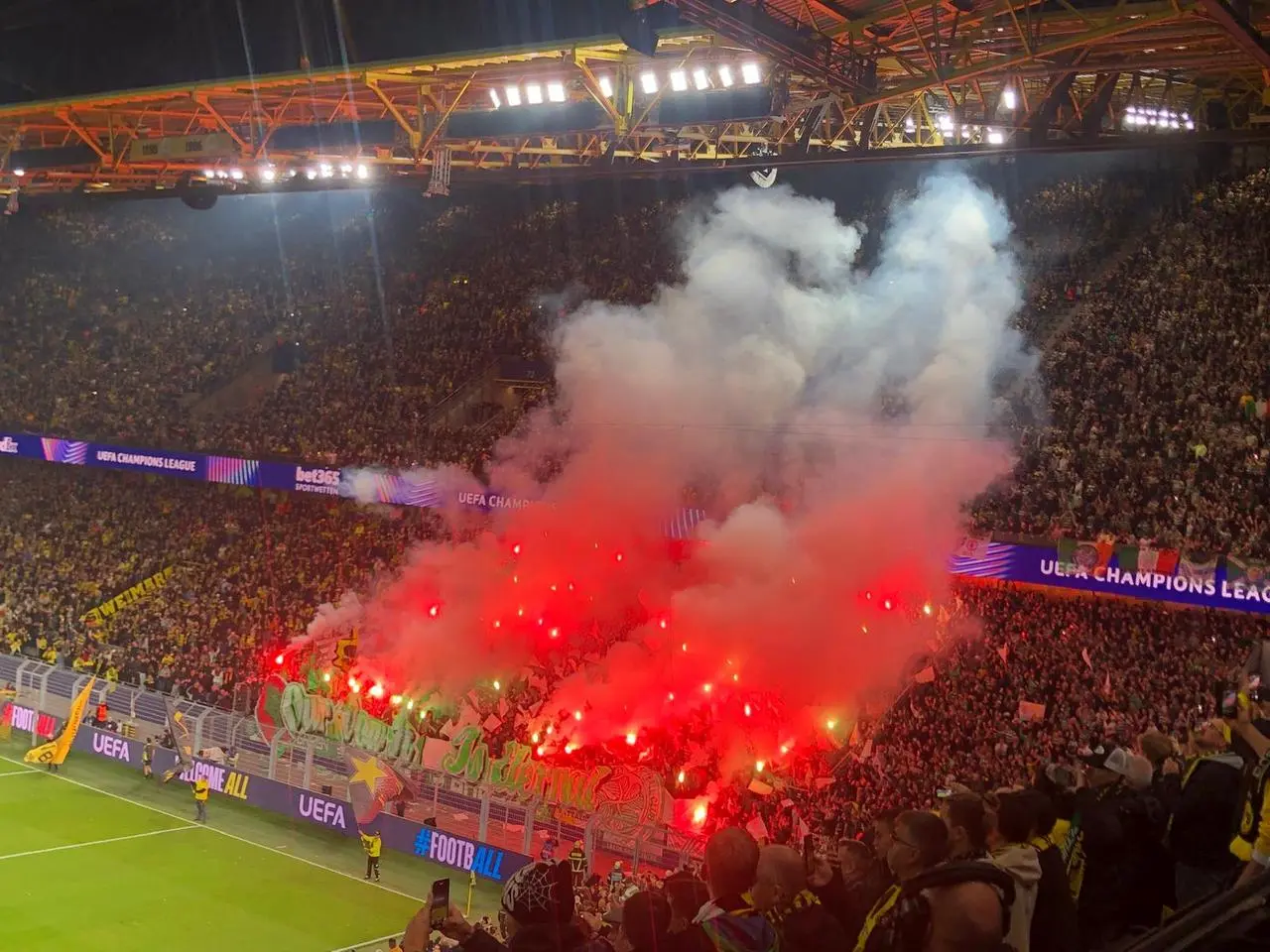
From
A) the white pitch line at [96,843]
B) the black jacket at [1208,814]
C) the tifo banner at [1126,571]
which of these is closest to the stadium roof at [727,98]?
the tifo banner at [1126,571]

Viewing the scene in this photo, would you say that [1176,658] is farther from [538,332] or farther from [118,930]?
[538,332]

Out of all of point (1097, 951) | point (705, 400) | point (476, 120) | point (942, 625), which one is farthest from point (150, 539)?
point (1097, 951)

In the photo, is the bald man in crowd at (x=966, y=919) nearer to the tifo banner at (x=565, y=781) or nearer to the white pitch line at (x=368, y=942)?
the white pitch line at (x=368, y=942)

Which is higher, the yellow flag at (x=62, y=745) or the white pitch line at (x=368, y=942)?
the yellow flag at (x=62, y=745)

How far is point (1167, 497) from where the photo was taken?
51.9 feet

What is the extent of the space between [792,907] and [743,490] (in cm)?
1651

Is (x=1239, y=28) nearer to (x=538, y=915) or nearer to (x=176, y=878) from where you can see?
(x=538, y=915)

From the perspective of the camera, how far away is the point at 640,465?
69.0 feet

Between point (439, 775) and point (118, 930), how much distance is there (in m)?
4.59

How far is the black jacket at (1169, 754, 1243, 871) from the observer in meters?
4.64

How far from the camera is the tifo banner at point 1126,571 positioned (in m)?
14.5

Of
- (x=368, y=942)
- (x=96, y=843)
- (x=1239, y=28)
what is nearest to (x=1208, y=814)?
(x=1239, y=28)

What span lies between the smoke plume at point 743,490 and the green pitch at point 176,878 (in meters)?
3.08

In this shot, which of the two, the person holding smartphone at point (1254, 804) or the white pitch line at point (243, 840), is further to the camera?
the white pitch line at point (243, 840)
